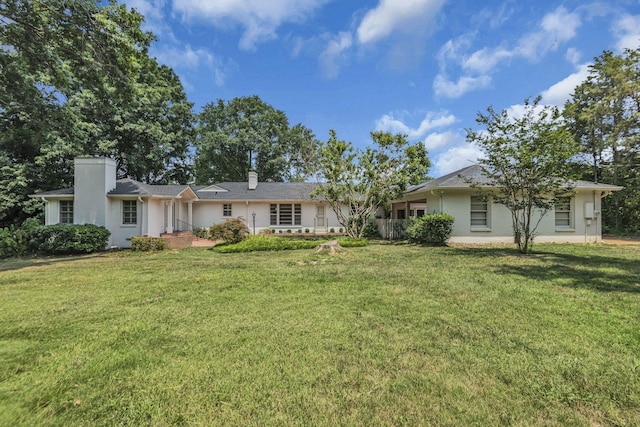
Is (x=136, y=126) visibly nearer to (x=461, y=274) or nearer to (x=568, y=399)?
(x=461, y=274)

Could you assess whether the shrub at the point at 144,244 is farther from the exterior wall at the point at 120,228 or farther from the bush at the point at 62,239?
the bush at the point at 62,239

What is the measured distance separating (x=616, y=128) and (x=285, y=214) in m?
25.0

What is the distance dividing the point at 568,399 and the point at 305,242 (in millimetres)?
12093

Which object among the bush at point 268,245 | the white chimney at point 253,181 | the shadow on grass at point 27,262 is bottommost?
the shadow on grass at point 27,262

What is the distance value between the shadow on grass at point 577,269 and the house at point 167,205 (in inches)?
529

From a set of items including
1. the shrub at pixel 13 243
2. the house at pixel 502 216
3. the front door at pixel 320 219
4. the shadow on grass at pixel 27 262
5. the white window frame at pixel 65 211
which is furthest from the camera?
the front door at pixel 320 219

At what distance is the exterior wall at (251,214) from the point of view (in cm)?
2133

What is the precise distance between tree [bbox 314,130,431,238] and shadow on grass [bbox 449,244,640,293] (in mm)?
6102

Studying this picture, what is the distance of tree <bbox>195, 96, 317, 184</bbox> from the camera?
33.3 m

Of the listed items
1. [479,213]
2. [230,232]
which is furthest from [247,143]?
[479,213]

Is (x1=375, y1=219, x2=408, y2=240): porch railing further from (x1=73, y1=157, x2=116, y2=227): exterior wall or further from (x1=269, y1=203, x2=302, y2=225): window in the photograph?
(x1=73, y1=157, x2=116, y2=227): exterior wall

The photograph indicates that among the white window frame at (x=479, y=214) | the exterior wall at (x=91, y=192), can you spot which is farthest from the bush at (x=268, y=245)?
the exterior wall at (x=91, y=192)

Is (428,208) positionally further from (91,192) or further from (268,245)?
(91,192)

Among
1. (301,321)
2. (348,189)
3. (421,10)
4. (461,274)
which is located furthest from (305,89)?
(301,321)
